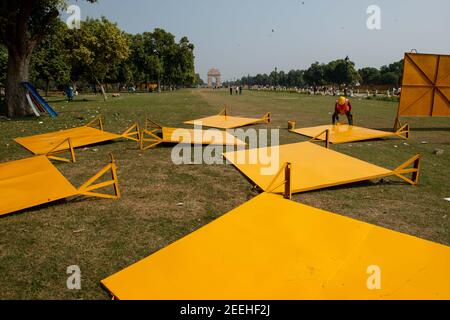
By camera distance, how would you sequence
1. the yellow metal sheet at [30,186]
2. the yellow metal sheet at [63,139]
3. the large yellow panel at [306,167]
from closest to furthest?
the yellow metal sheet at [30,186], the large yellow panel at [306,167], the yellow metal sheet at [63,139]

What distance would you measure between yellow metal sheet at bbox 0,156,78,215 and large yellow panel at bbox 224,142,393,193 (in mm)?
3308

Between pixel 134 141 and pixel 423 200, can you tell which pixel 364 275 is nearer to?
pixel 423 200

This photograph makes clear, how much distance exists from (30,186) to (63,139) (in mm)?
4537

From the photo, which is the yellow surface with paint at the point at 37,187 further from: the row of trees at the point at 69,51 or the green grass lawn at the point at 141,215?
the row of trees at the point at 69,51

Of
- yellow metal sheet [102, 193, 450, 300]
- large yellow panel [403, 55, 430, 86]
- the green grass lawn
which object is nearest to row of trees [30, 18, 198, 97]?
the green grass lawn

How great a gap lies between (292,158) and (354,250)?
12.5 ft

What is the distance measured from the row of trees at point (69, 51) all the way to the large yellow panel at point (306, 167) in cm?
1565

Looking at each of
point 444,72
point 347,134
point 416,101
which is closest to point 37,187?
point 347,134

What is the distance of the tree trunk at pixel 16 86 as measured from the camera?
56.1ft

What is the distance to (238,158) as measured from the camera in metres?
7.13

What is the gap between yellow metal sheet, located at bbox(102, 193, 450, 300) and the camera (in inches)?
102

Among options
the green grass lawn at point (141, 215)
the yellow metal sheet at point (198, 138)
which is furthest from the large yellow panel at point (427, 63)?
the yellow metal sheet at point (198, 138)

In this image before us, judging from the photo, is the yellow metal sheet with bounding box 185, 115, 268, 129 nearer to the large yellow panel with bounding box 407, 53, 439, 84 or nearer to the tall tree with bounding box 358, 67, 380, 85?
the large yellow panel with bounding box 407, 53, 439, 84
